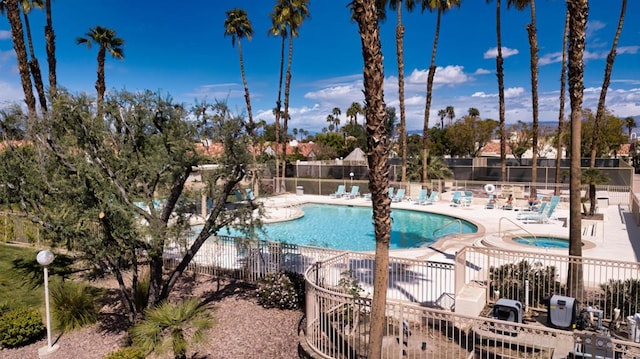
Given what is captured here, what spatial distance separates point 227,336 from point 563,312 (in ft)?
19.5

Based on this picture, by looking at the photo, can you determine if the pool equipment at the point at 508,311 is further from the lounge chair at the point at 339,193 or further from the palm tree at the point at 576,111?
the lounge chair at the point at 339,193

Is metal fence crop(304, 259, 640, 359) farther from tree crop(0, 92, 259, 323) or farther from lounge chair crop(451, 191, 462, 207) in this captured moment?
lounge chair crop(451, 191, 462, 207)

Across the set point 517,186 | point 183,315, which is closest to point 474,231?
point 517,186

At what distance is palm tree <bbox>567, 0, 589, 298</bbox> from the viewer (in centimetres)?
860

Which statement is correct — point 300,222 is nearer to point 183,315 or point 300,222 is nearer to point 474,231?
point 474,231

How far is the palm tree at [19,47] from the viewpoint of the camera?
16.2 m

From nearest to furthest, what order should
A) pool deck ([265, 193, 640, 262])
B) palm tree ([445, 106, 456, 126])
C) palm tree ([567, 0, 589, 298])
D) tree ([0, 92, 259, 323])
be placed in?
tree ([0, 92, 259, 323]) → palm tree ([567, 0, 589, 298]) → pool deck ([265, 193, 640, 262]) → palm tree ([445, 106, 456, 126])

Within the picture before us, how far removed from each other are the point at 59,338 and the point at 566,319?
9281 millimetres

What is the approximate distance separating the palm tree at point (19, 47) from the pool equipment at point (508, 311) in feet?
53.9

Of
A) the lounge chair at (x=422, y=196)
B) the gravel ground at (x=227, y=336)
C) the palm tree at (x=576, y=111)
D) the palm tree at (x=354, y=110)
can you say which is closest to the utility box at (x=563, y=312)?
the palm tree at (x=576, y=111)

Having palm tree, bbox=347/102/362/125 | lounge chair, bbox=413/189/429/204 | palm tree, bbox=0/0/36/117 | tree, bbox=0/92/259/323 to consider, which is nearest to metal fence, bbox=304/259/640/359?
tree, bbox=0/92/259/323

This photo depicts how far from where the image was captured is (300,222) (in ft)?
76.3

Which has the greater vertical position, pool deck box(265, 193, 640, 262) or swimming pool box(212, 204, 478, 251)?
pool deck box(265, 193, 640, 262)

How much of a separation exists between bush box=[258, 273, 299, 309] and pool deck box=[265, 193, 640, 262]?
16.6 feet
